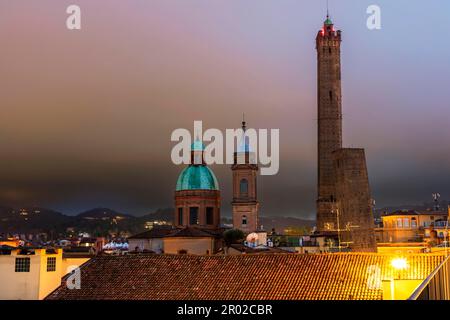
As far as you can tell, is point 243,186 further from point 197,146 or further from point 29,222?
point 29,222

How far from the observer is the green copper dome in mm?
65875

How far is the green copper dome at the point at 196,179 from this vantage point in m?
65.9

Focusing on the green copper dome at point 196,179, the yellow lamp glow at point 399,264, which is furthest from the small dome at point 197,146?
the yellow lamp glow at point 399,264

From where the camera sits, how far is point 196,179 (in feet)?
217

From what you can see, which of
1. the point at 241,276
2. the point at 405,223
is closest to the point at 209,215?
the point at 405,223

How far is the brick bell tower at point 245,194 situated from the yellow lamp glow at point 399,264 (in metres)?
42.7

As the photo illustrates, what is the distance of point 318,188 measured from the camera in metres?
70.0

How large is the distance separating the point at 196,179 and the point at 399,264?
45.0m

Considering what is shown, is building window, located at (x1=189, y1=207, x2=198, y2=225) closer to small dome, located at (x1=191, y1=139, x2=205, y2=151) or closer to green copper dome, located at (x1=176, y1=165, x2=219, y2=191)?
green copper dome, located at (x1=176, y1=165, x2=219, y2=191)

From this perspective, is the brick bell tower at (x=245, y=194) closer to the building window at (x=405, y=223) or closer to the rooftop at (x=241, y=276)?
the building window at (x=405, y=223)

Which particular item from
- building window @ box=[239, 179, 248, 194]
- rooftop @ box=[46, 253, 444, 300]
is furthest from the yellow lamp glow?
building window @ box=[239, 179, 248, 194]

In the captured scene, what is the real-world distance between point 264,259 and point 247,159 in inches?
1629
